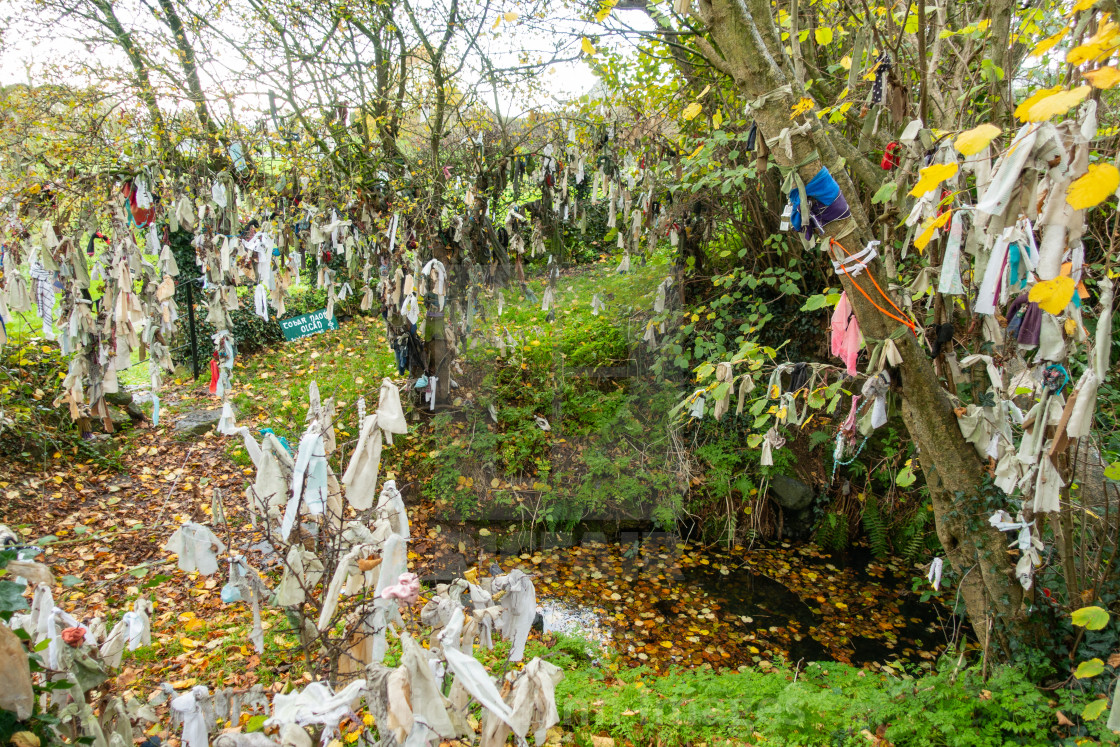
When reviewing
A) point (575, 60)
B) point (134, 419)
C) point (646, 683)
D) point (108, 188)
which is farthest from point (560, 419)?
point (134, 419)

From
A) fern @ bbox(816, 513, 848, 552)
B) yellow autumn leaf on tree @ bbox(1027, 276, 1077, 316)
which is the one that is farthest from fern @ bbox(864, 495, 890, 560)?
yellow autumn leaf on tree @ bbox(1027, 276, 1077, 316)

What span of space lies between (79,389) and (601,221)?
8.44m

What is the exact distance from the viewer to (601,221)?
11016mm

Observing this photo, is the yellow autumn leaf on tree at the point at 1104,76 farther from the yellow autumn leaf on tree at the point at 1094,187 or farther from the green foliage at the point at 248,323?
the green foliage at the point at 248,323

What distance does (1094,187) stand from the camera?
1.32 metres

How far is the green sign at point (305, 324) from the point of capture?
237 inches

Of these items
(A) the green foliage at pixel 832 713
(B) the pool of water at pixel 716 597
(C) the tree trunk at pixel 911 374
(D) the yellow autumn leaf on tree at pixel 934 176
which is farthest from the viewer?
(B) the pool of water at pixel 716 597

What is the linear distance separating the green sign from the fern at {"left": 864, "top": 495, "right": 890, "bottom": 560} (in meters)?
6.12

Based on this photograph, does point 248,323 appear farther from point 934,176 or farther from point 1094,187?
point 1094,187

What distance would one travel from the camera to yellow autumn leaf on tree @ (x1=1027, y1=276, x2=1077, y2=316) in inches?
55.4

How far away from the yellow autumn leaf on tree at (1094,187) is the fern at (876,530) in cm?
549

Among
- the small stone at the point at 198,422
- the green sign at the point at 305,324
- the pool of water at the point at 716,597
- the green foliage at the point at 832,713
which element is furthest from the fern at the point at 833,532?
the small stone at the point at 198,422

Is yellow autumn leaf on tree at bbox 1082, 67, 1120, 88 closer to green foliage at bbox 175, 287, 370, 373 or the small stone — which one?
the small stone

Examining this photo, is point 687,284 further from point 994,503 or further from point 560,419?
point 994,503
